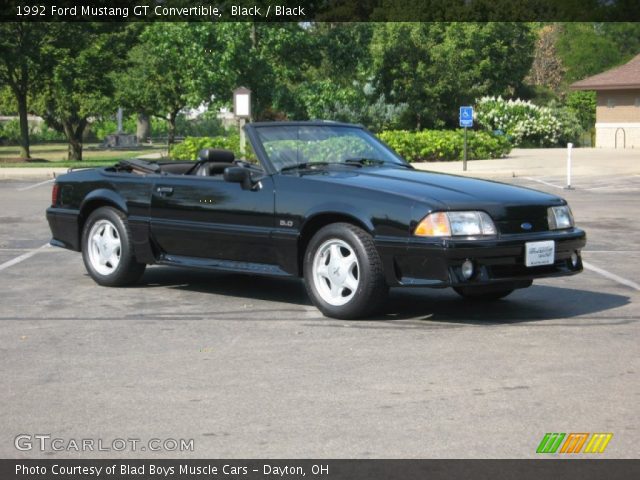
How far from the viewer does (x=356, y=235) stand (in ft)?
28.7

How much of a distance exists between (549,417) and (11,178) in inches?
1055

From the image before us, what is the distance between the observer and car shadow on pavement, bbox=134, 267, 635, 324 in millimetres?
9109

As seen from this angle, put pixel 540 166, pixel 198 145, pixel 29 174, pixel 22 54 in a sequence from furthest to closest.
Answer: pixel 22 54
pixel 540 166
pixel 198 145
pixel 29 174

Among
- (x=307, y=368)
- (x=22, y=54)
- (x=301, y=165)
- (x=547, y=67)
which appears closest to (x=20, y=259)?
(x=301, y=165)

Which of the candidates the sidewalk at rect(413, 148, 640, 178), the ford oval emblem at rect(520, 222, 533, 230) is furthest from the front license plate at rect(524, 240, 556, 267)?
the sidewalk at rect(413, 148, 640, 178)

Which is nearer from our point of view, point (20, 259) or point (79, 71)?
point (20, 259)

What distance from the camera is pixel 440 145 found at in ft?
121

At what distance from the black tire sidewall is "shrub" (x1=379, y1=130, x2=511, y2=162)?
25.3 m

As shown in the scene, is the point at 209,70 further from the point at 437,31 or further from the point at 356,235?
the point at 356,235

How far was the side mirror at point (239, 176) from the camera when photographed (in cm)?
938

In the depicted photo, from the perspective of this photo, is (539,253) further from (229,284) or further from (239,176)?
(229,284)

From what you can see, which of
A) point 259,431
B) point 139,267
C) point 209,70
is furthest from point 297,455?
point 209,70

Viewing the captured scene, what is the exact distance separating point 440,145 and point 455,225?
28.7 metres
